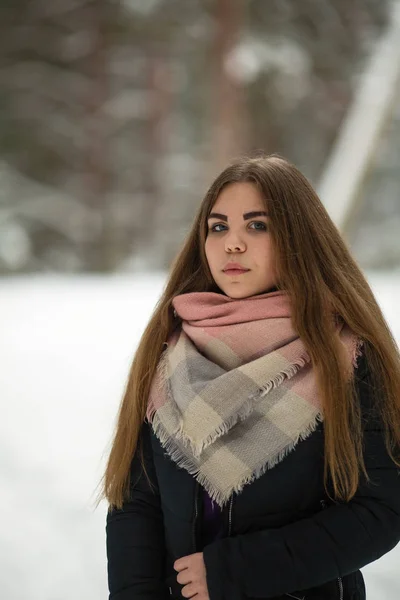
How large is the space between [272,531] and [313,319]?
0.38 metres

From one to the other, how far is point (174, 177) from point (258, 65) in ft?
2.20

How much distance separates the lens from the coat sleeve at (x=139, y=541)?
1.17 metres

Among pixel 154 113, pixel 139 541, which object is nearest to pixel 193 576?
pixel 139 541

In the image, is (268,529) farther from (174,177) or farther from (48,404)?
(174,177)

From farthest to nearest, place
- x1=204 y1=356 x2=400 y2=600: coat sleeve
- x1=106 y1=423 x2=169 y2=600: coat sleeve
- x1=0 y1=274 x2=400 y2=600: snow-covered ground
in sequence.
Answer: x1=0 y1=274 x2=400 y2=600: snow-covered ground, x1=106 y1=423 x2=169 y2=600: coat sleeve, x1=204 y1=356 x2=400 y2=600: coat sleeve

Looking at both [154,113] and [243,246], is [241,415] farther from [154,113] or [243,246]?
[154,113]

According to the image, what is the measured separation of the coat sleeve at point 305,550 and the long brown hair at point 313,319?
0.05 meters

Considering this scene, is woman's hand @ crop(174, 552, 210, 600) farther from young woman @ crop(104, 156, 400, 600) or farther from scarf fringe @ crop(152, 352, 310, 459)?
scarf fringe @ crop(152, 352, 310, 459)

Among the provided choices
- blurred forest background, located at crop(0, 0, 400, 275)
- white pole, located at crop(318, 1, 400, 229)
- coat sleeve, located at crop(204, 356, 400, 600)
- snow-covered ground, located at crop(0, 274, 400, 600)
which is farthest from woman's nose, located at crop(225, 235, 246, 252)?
blurred forest background, located at crop(0, 0, 400, 275)

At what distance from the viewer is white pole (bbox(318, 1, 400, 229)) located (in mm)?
3020

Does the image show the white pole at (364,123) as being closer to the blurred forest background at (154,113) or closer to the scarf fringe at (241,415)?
the blurred forest background at (154,113)

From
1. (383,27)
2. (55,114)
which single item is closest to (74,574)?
(55,114)

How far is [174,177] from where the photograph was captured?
3.21 m

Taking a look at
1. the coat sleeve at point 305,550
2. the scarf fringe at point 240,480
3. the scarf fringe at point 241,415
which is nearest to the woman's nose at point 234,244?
the scarf fringe at point 241,415
